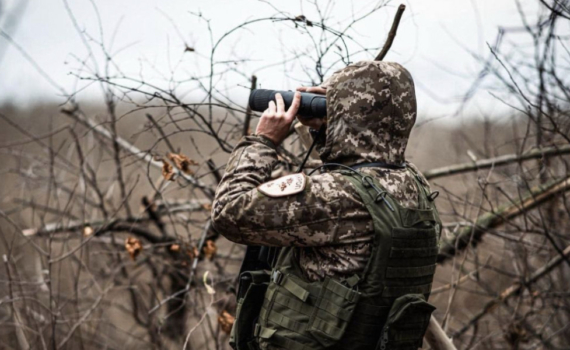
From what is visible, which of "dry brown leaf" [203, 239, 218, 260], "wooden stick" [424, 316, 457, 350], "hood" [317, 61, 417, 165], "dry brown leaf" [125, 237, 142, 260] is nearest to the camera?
"hood" [317, 61, 417, 165]

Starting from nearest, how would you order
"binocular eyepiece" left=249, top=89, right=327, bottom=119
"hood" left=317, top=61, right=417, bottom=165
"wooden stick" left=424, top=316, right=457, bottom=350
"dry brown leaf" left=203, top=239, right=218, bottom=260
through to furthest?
1. "hood" left=317, top=61, right=417, bottom=165
2. "binocular eyepiece" left=249, top=89, right=327, bottom=119
3. "wooden stick" left=424, top=316, right=457, bottom=350
4. "dry brown leaf" left=203, top=239, right=218, bottom=260

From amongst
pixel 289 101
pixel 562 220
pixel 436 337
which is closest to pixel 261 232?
pixel 289 101

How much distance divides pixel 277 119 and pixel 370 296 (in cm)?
76

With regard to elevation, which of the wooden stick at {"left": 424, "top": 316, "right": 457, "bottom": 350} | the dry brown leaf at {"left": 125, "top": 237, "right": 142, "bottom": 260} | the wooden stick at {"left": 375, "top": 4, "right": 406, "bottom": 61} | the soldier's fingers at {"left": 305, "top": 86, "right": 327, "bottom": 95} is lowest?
the dry brown leaf at {"left": 125, "top": 237, "right": 142, "bottom": 260}

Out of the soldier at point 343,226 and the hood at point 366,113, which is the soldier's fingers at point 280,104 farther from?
the hood at point 366,113

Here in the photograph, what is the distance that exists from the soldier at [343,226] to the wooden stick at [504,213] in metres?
1.96

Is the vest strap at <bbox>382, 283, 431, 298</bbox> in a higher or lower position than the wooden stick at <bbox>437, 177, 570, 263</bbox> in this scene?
lower

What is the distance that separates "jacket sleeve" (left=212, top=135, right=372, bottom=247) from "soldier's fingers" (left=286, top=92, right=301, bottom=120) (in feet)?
0.94

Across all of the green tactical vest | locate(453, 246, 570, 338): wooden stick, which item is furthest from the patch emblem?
locate(453, 246, 570, 338): wooden stick

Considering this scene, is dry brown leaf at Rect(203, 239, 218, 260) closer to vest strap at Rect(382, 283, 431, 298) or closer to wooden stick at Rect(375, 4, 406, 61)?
wooden stick at Rect(375, 4, 406, 61)

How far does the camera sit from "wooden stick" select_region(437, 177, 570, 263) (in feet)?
13.3

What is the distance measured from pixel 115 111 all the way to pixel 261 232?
324cm

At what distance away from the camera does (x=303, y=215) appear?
6.79ft

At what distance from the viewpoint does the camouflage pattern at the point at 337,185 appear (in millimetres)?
2076
